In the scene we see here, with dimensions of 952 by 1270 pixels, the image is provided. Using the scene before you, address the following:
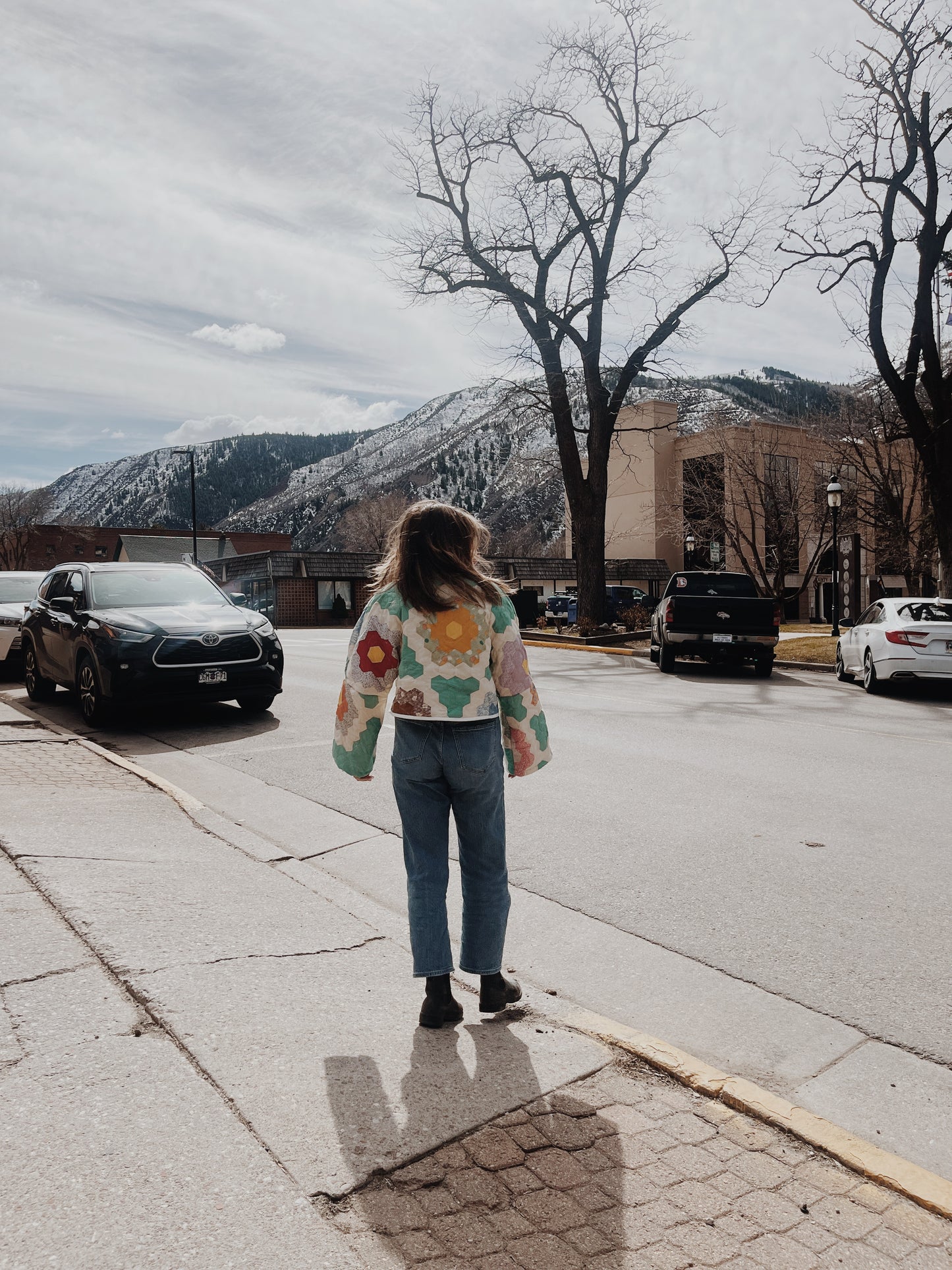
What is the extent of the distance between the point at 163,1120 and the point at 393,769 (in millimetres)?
1244

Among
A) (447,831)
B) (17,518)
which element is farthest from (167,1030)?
(17,518)

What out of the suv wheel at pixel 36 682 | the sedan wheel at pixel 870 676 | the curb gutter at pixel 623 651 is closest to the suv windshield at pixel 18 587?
the suv wheel at pixel 36 682

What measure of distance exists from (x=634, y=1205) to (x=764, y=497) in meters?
32.9

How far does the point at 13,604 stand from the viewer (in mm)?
15227

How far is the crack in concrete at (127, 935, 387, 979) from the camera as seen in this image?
137 inches

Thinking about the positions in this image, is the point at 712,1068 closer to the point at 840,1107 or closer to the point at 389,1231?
the point at 840,1107

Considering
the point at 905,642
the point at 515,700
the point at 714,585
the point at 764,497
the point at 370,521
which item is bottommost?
the point at 905,642

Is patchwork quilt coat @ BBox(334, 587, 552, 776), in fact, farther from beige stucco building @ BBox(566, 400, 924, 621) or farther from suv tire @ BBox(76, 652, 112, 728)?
beige stucco building @ BBox(566, 400, 924, 621)

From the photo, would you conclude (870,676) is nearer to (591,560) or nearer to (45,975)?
(591,560)

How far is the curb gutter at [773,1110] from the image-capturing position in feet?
7.66

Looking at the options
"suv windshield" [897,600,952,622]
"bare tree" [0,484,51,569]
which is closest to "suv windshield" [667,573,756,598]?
"suv windshield" [897,600,952,622]

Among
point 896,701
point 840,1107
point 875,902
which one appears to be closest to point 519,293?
point 896,701

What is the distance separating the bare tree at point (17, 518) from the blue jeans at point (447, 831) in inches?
3073

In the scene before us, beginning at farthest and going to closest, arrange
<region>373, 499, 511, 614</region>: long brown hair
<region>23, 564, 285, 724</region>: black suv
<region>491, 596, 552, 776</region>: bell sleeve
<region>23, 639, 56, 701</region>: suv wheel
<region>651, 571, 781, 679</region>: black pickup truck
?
<region>651, 571, 781, 679</region>: black pickup truck < <region>23, 639, 56, 701</region>: suv wheel < <region>23, 564, 285, 724</region>: black suv < <region>491, 596, 552, 776</region>: bell sleeve < <region>373, 499, 511, 614</region>: long brown hair
